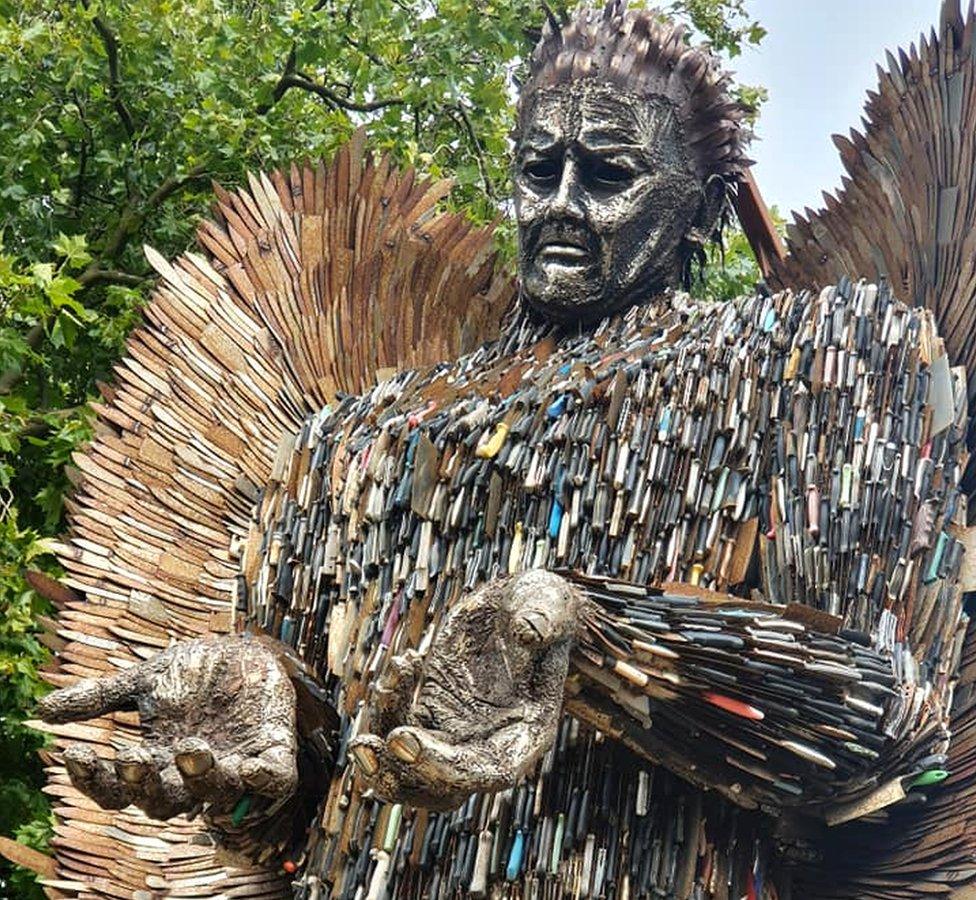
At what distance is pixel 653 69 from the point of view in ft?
20.2

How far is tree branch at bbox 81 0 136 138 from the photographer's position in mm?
10125

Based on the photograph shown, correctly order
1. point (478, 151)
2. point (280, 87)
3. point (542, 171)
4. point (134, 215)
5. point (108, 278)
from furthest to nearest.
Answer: point (478, 151) < point (280, 87) < point (134, 215) < point (108, 278) < point (542, 171)

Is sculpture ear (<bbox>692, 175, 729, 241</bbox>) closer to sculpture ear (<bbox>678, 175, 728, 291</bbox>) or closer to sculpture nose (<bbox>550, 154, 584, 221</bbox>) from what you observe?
sculpture ear (<bbox>678, 175, 728, 291</bbox>)

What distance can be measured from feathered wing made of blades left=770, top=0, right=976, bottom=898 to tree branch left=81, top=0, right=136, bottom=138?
14.7 feet

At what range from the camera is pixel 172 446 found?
6.52m

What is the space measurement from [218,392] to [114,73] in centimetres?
401

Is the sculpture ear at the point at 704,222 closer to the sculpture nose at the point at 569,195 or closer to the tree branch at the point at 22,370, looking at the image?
the sculpture nose at the point at 569,195

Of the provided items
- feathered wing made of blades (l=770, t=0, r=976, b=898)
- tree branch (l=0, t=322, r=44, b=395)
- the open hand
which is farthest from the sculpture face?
tree branch (l=0, t=322, r=44, b=395)

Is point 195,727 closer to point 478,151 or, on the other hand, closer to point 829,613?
point 829,613

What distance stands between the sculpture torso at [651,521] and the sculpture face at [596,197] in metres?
0.27

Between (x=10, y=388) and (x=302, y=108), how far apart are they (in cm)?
226

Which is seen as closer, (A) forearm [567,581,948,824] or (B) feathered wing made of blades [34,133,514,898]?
(A) forearm [567,581,948,824]

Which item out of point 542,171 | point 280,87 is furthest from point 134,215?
point 542,171

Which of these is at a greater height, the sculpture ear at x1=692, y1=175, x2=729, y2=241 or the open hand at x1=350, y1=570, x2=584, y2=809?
the sculpture ear at x1=692, y1=175, x2=729, y2=241
